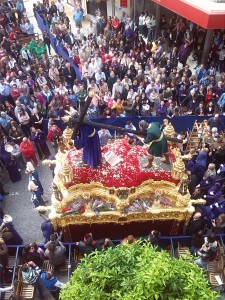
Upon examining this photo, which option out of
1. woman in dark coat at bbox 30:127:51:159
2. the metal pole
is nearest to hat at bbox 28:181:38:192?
woman in dark coat at bbox 30:127:51:159

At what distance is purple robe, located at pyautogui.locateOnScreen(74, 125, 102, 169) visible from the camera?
8.03 m

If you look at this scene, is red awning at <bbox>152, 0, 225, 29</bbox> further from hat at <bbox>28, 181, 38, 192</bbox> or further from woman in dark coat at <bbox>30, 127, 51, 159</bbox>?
hat at <bbox>28, 181, 38, 192</bbox>

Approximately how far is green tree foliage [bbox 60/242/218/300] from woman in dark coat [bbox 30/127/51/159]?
23.4 ft

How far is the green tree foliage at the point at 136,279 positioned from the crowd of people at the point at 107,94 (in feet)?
9.00

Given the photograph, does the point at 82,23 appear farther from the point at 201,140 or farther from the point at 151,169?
the point at 151,169

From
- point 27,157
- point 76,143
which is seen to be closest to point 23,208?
point 27,157

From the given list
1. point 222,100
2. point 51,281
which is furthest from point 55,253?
point 222,100

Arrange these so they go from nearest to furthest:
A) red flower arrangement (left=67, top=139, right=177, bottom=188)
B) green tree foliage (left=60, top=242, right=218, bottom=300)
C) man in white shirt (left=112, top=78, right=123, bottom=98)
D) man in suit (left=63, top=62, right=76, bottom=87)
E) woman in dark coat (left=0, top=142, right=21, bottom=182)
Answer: green tree foliage (left=60, top=242, right=218, bottom=300), red flower arrangement (left=67, top=139, right=177, bottom=188), woman in dark coat (left=0, top=142, right=21, bottom=182), man in white shirt (left=112, top=78, right=123, bottom=98), man in suit (left=63, top=62, right=76, bottom=87)

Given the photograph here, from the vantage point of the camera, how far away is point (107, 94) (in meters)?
13.7

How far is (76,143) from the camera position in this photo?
8.18m

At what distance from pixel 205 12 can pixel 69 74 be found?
20.9 ft

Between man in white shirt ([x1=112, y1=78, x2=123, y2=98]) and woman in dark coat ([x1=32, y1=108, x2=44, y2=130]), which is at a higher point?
man in white shirt ([x1=112, y1=78, x2=123, y2=98])

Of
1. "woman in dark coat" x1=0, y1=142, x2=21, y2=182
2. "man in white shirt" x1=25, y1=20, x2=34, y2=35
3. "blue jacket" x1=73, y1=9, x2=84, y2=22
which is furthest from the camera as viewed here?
"blue jacket" x1=73, y1=9, x2=84, y2=22

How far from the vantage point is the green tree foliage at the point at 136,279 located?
15.8ft
